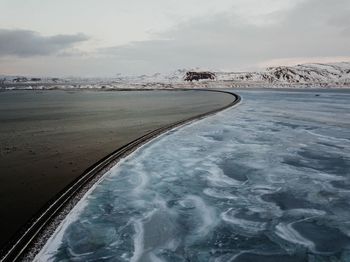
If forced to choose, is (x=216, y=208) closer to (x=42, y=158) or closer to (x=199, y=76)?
(x=42, y=158)

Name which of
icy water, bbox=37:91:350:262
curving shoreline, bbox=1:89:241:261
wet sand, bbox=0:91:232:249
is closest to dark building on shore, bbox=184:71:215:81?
wet sand, bbox=0:91:232:249

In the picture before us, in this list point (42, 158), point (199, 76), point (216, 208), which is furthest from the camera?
point (199, 76)

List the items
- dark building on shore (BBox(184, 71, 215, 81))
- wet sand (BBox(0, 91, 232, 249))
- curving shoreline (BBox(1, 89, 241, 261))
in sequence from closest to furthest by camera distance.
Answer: curving shoreline (BBox(1, 89, 241, 261)) < wet sand (BBox(0, 91, 232, 249)) < dark building on shore (BBox(184, 71, 215, 81))

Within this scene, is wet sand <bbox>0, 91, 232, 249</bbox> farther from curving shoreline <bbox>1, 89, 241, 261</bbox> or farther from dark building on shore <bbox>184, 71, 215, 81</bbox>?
dark building on shore <bbox>184, 71, 215, 81</bbox>

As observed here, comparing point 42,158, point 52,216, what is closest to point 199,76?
point 42,158

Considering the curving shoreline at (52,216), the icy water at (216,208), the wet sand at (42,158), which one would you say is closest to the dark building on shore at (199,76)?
the wet sand at (42,158)

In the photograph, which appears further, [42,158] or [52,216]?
[42,158]

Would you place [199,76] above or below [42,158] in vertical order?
above

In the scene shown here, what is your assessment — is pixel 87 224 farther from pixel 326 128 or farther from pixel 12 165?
pixel 326 128

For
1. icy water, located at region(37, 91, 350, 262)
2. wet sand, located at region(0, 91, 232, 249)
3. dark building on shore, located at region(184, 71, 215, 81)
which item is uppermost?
dark building on shore, located at region(184, 71, 215, 81)
